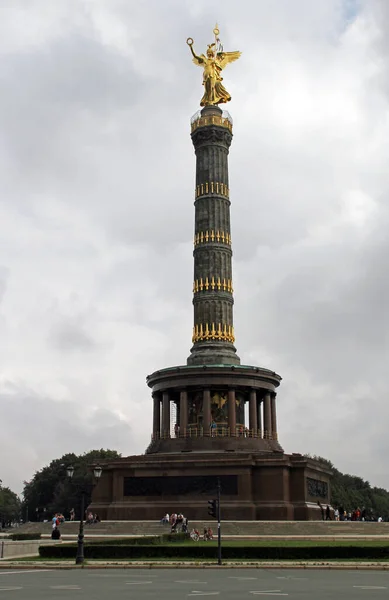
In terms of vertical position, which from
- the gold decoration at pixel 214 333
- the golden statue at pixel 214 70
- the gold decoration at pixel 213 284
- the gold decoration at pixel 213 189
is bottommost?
the gold decoration at pixel 214 333

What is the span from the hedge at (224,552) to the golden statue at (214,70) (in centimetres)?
3655

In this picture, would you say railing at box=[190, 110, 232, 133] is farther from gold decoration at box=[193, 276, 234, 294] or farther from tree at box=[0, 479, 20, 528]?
tree at box=[0, 479, 20, 528]

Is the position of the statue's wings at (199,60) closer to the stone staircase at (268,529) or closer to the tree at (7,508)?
the stone staircase at (268,529)

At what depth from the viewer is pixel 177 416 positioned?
48.1 meters

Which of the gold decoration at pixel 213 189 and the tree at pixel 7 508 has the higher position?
the gold decoration at pixel 213 189

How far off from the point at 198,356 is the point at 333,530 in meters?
16.0

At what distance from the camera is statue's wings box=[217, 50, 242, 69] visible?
2184 inches

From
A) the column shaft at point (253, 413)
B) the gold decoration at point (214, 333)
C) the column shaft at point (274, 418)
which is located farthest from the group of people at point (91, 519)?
the gold decoration at point (214, 333)

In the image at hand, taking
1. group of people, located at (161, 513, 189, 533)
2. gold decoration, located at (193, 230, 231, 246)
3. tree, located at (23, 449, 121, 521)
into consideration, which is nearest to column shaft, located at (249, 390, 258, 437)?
group of people, located at (161, 513, 189, 533)

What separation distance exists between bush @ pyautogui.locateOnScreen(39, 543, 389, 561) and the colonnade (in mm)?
18981

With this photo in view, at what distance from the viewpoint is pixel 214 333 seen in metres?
49.3

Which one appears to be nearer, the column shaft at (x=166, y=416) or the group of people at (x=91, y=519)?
the group of people at (x=91, y=519)
